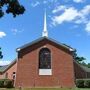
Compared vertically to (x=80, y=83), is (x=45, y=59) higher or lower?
higher

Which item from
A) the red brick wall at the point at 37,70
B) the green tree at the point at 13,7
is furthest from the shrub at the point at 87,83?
the green tree at the point at 13,7

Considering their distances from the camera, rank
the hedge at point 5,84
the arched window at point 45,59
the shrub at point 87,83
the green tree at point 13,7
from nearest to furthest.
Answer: the green tree at point 13,7 < the shrub at point 87,83 < the hedge at point 5,84 < the arched window at point 45,59

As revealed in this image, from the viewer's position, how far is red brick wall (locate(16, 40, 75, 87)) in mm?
45281

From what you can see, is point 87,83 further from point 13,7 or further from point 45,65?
point 13,7

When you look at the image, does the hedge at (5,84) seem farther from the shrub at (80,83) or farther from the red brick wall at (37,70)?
the shrub at (80,83)

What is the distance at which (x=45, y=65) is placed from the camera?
46.0 meters

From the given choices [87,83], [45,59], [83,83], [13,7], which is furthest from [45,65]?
[13,7]

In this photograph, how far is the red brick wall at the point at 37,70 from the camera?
45281mm

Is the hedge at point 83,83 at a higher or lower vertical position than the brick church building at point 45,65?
lower

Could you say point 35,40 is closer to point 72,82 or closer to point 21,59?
point 21,59

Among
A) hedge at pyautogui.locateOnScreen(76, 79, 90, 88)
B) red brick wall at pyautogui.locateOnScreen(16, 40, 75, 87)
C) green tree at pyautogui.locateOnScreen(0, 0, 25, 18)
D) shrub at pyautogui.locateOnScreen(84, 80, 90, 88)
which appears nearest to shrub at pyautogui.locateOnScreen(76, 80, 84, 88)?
hedge at pyautogui.locateOnScreen(76, 79, 90, 88)

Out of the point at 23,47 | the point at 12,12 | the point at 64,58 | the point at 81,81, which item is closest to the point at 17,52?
the point at 23,47

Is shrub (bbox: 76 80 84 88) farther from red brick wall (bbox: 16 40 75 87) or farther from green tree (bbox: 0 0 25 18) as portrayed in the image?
green tree (bbox: 0 0 25 18)

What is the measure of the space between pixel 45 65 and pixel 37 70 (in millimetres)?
1557
